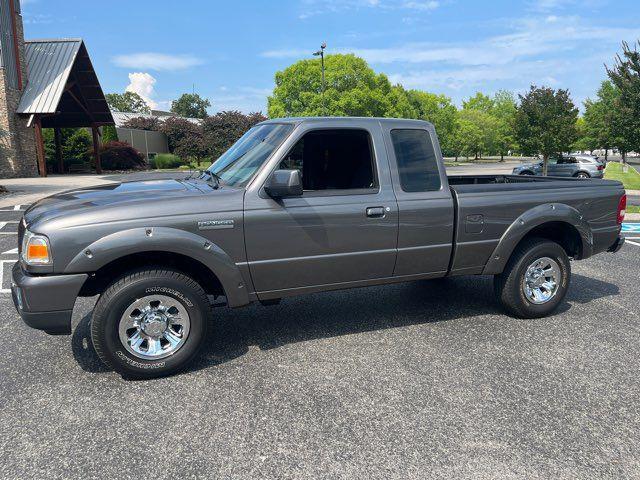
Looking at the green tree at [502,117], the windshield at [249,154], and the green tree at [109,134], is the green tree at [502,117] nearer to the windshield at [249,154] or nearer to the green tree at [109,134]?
the green tree at [109,134]

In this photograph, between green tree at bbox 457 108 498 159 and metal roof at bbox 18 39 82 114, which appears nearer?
metal roof at bbox 18 39 82 114

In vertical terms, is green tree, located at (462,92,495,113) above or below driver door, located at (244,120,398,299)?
above

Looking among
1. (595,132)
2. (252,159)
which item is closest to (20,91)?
(252,159)

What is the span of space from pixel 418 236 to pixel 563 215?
1.68 meters

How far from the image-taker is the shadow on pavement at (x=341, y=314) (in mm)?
4426

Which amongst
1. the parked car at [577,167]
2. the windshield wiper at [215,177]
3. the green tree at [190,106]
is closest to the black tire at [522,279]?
the windshield wiper at [215,177]

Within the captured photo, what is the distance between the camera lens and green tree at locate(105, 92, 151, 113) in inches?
4745

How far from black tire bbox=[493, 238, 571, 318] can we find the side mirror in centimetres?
251

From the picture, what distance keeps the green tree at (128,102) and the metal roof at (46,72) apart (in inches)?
3866

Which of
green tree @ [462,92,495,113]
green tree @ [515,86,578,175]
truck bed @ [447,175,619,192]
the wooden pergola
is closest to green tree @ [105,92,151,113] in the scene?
green tree @ [462,92,495,113]

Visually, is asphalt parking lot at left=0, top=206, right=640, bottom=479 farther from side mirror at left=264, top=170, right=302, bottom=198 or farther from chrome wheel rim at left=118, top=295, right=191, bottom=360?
side mirror at left=264, top=170, right=302, bottom=198

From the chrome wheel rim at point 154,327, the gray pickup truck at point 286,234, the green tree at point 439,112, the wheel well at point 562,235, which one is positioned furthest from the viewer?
the green tree at point 439,112

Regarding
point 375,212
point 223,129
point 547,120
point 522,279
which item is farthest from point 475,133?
point 375,212

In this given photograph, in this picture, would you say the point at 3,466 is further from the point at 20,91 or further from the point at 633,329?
the point at 20,91
